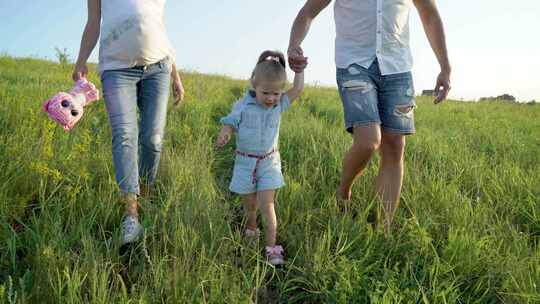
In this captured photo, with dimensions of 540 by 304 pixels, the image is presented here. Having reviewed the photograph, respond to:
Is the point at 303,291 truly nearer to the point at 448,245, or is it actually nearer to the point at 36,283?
the point at 448,245

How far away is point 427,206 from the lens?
2.82 metres

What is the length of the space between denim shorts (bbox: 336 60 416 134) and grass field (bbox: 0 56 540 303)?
19.9 inches

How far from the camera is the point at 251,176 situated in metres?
2.42

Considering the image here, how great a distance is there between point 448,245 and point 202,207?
133 cm

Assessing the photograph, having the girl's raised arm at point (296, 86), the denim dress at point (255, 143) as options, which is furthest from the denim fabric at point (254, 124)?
the girl's raised arm at point (296, 86)

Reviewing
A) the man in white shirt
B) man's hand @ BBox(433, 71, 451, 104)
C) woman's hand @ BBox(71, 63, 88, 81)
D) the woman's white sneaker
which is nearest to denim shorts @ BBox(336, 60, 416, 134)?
the man in white shirt

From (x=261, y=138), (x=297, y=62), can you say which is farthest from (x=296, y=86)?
(x=261, y=138)

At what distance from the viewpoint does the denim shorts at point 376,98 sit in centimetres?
249

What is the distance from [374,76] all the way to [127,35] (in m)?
1.44

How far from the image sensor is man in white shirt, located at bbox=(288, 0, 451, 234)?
2.50m

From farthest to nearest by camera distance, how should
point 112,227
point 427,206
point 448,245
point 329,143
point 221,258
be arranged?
point 329,143 < point 427,206 < point 112,227 < point 448,245 < point 221,258

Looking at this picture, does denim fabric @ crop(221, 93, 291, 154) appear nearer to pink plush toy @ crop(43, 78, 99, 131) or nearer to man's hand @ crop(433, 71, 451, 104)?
pink plush toy @ crop(43, 78, 99, 131)

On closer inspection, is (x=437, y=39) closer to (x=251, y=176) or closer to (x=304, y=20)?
(x=304, y=20)

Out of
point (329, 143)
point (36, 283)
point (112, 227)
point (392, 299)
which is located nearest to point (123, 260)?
point (112, 227)
